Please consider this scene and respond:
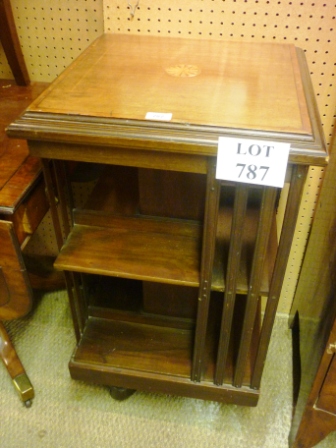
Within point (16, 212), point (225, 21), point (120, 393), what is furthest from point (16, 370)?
point (225, 21)

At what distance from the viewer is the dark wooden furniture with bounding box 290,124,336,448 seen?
0.93 metres

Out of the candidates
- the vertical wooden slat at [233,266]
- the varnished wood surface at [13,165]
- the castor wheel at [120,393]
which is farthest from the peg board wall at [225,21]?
the castor wheel at [120,393]

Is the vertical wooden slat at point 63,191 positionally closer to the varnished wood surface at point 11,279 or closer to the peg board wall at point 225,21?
the varnished wood surface at point 11,279

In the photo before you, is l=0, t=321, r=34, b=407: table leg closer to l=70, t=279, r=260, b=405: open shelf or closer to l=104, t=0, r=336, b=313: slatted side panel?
l=70, t=279, r=260, b=405: open shelf

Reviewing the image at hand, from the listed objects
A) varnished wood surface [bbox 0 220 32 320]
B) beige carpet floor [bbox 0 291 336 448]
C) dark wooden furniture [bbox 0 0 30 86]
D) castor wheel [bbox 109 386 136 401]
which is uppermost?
dark wooden furniture [bbox 0 0 30 86]

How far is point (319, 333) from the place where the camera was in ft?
3.31

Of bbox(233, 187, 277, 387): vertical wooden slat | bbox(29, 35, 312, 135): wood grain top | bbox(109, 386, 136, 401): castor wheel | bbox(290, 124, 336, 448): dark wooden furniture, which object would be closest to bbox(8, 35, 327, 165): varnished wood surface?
bbox(29, 35, 312, 135): wood grain top

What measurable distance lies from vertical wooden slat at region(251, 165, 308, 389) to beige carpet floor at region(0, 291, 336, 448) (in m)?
0.26

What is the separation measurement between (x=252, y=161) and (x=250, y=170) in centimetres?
1

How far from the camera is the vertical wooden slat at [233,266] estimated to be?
741 mm

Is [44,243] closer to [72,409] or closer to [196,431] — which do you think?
[72,409]

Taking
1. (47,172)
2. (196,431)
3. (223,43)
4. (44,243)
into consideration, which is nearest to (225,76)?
(223,43)

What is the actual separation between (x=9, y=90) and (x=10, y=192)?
496 mm

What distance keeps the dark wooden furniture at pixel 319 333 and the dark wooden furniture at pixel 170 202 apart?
131mm
